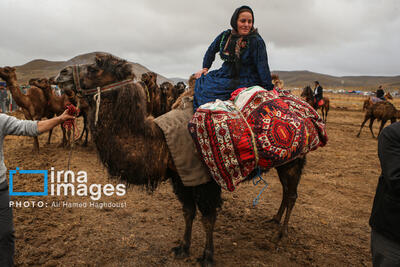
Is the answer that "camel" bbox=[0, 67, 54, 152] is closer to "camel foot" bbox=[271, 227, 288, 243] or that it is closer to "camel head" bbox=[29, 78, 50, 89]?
"camel head" bbox=[29, 78, 50, 89]

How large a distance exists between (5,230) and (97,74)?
63.9 inches

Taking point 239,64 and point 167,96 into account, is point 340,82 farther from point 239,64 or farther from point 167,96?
point 239,64

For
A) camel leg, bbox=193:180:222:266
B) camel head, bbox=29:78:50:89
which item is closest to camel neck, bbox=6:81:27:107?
camel head, bbox=29:78:50:89

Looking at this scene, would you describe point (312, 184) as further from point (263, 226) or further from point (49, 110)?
point (49, 110)

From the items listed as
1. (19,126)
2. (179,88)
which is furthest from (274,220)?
(179,88)

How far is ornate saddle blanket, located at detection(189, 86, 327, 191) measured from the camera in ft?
7.78

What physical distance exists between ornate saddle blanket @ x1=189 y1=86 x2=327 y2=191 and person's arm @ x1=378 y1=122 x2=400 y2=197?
104 centimetres

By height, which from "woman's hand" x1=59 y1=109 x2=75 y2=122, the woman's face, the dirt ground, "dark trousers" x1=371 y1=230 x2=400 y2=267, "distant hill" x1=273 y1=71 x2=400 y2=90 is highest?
"distant hill" x1=273 y1=71 x2=400 y2=90

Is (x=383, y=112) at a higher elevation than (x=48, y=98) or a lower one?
higher

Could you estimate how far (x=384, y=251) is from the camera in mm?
1616

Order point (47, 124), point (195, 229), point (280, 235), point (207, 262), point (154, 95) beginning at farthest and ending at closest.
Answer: point (154, 95)
point (195, 229)
point (280, 235)
point (207, 262)
point (47, 124)

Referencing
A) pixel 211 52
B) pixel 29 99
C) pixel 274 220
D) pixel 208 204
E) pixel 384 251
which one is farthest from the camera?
pixel 29 99

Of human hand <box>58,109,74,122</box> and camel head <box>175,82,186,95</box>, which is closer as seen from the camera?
human hand <box>58,109,74,122</box>

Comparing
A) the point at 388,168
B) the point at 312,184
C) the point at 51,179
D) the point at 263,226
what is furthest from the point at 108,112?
the point at 312,184
